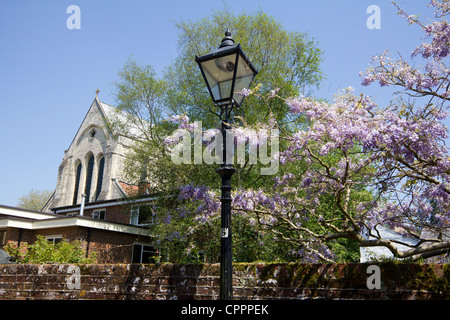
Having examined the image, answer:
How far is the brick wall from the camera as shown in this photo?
13.7 feet

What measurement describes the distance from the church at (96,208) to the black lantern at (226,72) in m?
12.8

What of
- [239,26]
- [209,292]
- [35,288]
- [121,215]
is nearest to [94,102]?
[121,215]

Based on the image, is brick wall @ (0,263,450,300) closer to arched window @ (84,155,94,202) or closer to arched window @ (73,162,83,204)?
arched window @ (84,155,94,202)

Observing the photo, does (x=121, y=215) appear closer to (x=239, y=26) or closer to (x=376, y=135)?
(x=239, y=26)

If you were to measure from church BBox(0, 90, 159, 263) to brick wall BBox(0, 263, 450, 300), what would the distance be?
415 inches

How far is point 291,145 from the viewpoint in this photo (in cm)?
657

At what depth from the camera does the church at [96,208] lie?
2075 centimetres

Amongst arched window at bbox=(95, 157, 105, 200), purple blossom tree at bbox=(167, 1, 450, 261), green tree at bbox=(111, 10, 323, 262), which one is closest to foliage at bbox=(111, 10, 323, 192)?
green tree at bbox=(111, 10, 323, 262)

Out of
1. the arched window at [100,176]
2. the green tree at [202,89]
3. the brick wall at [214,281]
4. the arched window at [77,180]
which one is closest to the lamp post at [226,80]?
the brick wall at [214,281]

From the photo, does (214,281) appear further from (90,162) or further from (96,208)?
(90,162)

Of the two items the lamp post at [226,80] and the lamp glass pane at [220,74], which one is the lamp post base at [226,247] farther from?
the lamp glass pane at [220,74]

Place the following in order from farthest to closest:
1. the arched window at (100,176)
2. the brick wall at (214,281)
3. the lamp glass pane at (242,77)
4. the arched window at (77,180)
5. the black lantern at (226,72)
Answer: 1. the arched window at (77,180)
2. the arched window at (100,176)
3. the lamp glass pane at (242,77)
4. the black lantern at (226,72)
5. the brick wall at (214,281)

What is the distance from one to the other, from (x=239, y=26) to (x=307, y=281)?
1706cm

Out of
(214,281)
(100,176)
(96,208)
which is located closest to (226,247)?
(214,281)
